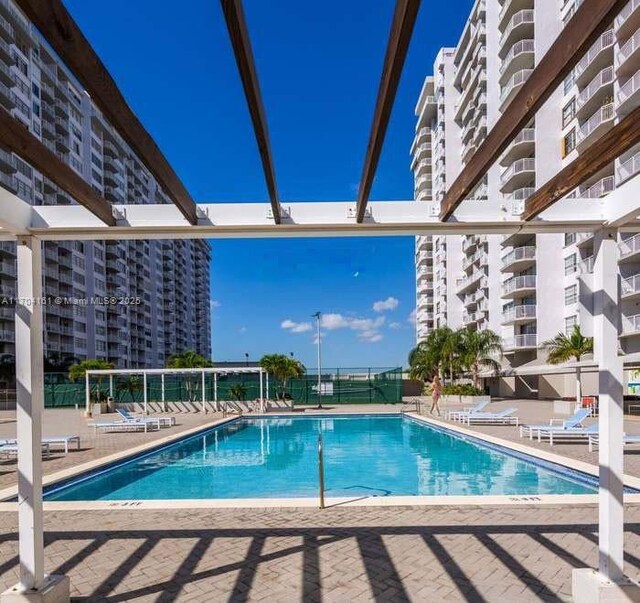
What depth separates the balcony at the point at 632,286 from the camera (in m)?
28.9

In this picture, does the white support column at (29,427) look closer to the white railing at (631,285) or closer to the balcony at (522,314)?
the white railing at (631,285)

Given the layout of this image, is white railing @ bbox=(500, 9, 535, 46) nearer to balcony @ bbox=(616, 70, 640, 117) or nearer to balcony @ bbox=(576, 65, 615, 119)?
balcony @ bbox=(576, 65, 615, 119)

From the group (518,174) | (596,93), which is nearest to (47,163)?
(596,93)

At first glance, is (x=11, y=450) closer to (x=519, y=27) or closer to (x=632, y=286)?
(x=632, y=286)

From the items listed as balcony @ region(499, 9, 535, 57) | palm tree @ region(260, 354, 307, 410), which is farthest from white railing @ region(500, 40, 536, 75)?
palm tree @ region(260, 354, 307, 410)

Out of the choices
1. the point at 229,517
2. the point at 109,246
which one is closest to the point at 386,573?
the point at 229,517

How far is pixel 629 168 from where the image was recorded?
94.5ft

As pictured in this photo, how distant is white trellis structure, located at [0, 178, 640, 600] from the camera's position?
3.59 metres

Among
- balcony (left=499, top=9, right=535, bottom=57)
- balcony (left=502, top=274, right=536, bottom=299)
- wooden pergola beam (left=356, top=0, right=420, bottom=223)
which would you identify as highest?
balcony (left=499, top=9, right=535, bottom=57)

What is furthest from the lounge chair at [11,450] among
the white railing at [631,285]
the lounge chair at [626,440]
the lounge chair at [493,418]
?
the white railing at [631,285]

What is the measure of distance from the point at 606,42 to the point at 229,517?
1468 inches

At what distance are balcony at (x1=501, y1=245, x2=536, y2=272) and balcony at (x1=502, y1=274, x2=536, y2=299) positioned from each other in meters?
1.02

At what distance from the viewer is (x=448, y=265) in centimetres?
5909

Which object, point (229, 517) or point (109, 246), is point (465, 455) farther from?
point (109, 246)
